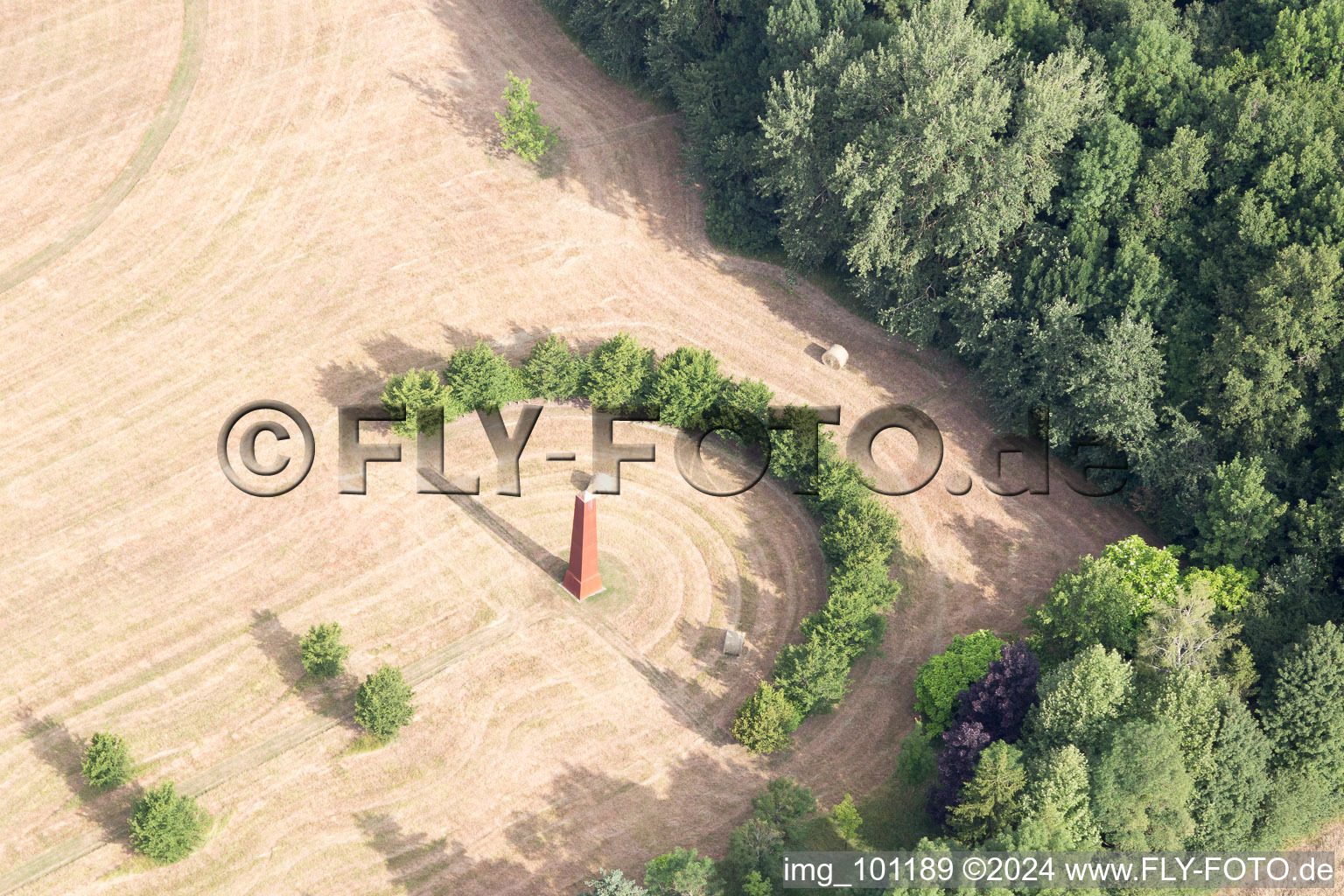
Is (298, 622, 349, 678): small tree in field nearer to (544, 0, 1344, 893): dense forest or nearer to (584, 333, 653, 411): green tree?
(584, 333, 653, 411): green tree

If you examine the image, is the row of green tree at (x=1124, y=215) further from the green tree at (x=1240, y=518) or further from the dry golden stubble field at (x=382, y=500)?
the dry golden stubble field at (x=382, y=500)

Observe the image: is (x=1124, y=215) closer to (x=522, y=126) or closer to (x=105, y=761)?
(x=522, y=126)

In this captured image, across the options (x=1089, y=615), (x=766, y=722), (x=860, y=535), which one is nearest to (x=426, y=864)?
(x=766, y=722)

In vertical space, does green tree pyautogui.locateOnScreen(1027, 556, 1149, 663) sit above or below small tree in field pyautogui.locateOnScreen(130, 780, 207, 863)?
above

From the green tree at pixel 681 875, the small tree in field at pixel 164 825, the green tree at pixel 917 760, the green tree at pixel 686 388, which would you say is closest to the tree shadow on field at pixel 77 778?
the small tree in field at pixel 164 825

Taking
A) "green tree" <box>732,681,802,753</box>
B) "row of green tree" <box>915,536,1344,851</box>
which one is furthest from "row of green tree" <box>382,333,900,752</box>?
"row of green tree" <box>915,536,1344,851</box>
